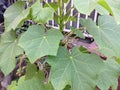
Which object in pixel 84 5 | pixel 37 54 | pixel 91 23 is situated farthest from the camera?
pixel 91 23

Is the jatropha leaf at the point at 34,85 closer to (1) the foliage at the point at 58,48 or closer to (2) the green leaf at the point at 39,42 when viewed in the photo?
(1) the foliage at the point at 58,48

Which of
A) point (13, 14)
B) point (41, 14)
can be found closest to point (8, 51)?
point (13, 14)

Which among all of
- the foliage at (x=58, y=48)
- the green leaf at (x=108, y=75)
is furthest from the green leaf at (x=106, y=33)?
the green leaf at (x=108, y=75)

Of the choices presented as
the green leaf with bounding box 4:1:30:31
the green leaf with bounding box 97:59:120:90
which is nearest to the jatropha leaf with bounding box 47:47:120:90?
the green leaf with bounding box 97:59:120:90

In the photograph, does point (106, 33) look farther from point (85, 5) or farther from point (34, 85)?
point (34, 85)

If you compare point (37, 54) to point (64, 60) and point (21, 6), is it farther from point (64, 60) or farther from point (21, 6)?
point (21, 6)

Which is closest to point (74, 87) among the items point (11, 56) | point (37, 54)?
point (37, 54)
